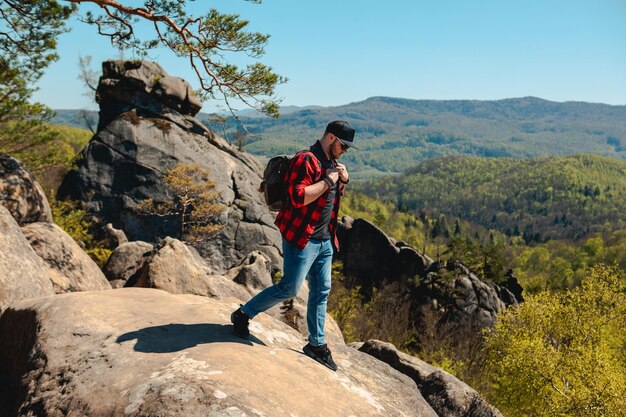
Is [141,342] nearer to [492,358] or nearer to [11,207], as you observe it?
[11,207]

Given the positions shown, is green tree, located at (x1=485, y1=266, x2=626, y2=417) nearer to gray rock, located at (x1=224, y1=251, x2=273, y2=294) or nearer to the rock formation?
the rock formation

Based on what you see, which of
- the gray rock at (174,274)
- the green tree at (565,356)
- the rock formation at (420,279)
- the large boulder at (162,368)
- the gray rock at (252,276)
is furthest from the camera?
the rock formation at (420,279)

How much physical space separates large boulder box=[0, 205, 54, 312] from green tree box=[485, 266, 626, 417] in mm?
22735

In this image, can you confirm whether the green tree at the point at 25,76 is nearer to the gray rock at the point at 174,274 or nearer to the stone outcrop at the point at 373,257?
the gray rock at the point at 174,274

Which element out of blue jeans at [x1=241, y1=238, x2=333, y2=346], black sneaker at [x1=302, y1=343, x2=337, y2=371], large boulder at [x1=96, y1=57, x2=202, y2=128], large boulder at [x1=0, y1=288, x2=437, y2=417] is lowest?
black sneaker at [x1=302, y1=343, x2=337, y2=371]

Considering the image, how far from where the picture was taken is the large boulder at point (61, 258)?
10430 mm

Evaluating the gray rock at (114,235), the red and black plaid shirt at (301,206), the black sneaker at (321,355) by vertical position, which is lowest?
the gray rock at (114,235)

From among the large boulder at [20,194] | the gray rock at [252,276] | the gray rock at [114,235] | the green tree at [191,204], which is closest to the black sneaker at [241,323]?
the large boulder at [20,194]

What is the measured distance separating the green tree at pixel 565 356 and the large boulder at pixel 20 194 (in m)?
23.5

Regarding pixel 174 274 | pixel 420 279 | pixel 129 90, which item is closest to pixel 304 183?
pixel 174 274

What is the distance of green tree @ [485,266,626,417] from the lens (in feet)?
71.2

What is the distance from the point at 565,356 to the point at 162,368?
2683 centimetres

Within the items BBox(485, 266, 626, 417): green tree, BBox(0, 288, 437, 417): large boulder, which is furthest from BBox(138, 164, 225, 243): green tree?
BBox(0, 288, 437, 417): large boulder

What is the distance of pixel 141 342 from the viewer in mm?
5777
